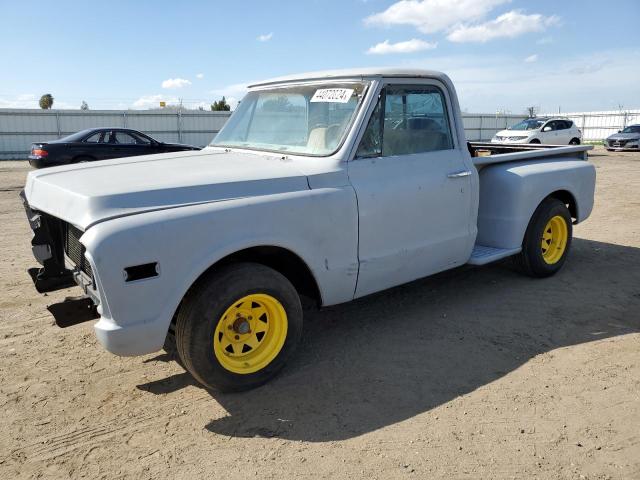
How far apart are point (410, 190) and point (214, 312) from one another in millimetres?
1741

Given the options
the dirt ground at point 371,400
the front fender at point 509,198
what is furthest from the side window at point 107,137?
the front fender at point 509,198

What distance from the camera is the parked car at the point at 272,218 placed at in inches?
113

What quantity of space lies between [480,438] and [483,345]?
1196mm

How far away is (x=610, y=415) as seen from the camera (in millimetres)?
3047

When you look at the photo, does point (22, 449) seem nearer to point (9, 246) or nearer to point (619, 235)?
point (9, 246)

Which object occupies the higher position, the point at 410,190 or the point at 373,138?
the point at 373,138

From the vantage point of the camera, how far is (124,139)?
1469cm

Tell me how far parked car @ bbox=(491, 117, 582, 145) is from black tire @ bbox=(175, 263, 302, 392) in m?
19.1

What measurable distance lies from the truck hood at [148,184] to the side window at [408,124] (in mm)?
695

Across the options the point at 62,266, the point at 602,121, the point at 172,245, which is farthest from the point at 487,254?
the point at 602,121

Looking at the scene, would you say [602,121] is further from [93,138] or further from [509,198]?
[509,198]

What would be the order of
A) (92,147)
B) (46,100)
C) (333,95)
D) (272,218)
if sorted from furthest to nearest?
(46,100), (92,147), (333,95), (272,218)

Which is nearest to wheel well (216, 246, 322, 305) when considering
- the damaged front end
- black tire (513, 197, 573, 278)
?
the damaged front end

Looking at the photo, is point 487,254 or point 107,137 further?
point 107,137
